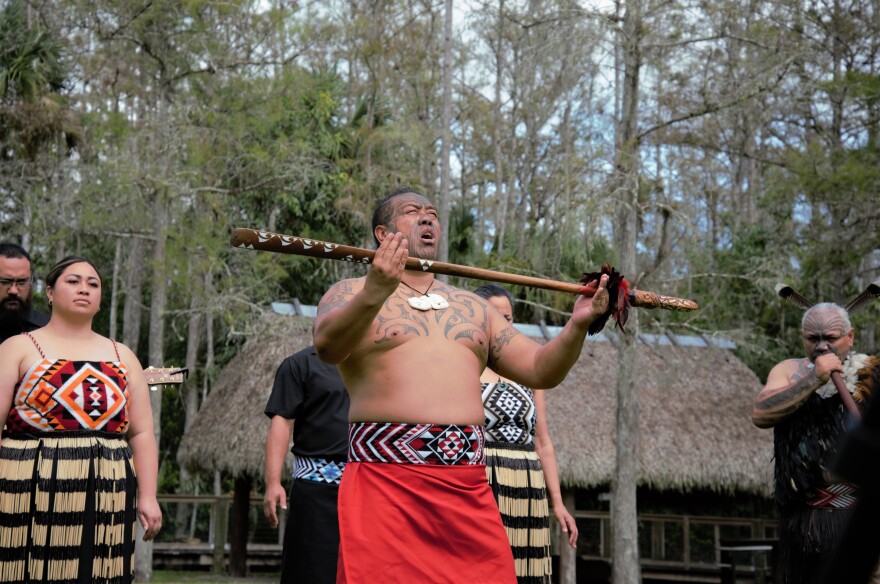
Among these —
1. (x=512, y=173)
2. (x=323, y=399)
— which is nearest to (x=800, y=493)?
(x=323, y=399)

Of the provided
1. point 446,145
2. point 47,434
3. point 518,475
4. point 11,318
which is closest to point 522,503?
point 518,475

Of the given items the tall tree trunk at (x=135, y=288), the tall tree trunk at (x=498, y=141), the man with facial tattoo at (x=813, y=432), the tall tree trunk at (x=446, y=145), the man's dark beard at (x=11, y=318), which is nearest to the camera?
the man with facial tattoo at (x=813, y=432)

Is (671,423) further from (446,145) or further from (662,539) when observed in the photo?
(446,145)

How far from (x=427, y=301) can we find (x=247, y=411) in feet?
39.4

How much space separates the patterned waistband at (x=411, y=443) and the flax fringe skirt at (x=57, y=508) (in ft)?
5.09

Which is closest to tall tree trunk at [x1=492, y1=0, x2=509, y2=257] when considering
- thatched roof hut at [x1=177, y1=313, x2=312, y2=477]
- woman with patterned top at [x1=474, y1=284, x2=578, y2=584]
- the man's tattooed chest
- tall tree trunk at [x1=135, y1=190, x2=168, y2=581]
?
thatched roof hut at [x1=177, y1=313, x2=312, y2=477]

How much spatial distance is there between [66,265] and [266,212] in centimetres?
1679

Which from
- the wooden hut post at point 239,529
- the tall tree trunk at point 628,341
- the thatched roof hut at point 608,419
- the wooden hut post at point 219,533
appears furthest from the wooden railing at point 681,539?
the wooden hut post at point 219,533

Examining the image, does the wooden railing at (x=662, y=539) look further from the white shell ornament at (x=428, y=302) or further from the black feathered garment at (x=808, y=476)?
the white shell ornament at (x=428, y=302)

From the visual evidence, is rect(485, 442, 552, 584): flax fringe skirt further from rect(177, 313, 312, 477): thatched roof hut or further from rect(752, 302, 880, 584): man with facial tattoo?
rect(177, 313, 312, 477): thatched roof hut

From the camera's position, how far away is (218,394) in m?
16.7

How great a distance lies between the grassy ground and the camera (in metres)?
14.8

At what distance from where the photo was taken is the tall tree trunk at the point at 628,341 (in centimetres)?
1223

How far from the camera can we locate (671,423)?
15.9 m
